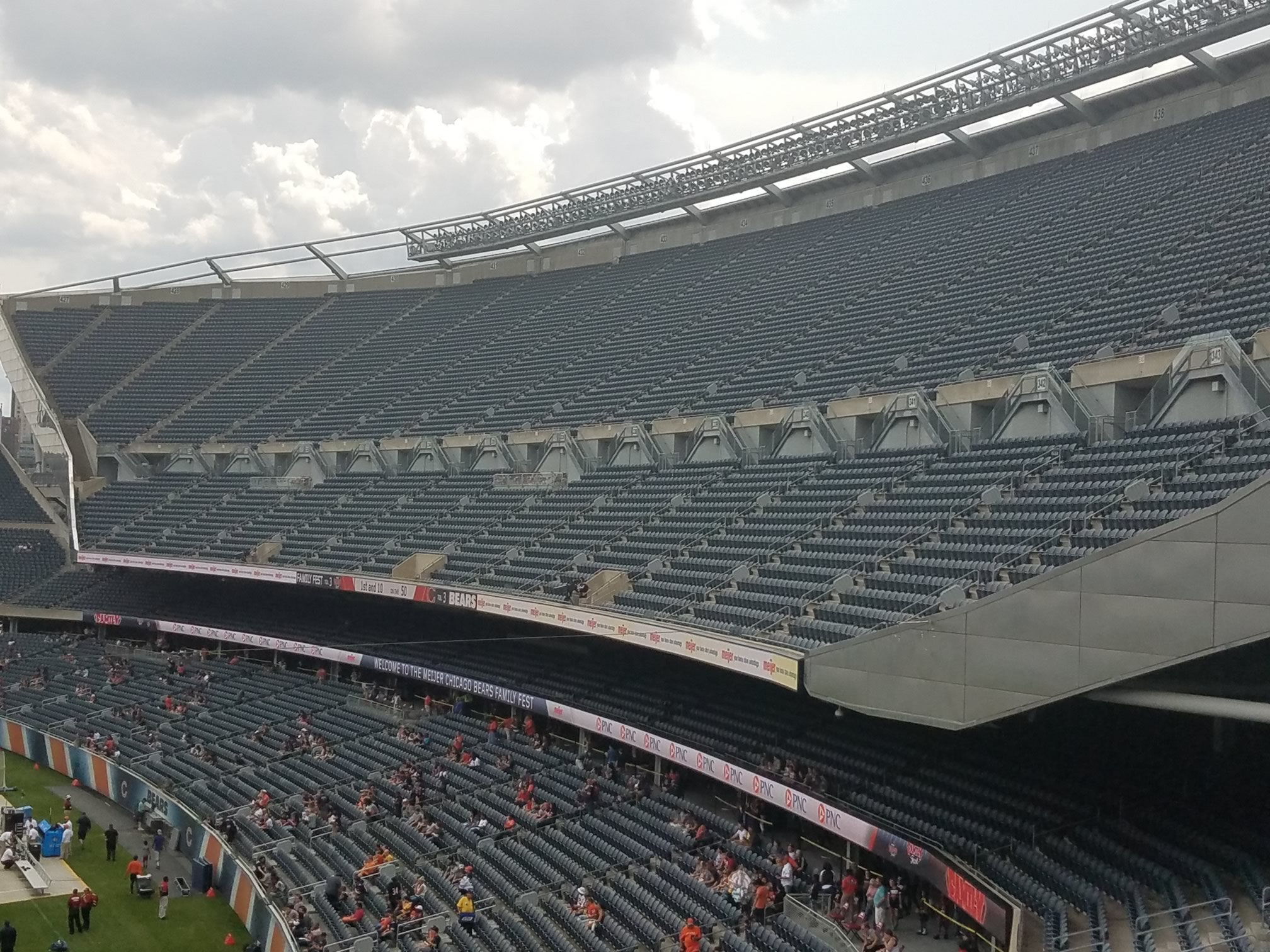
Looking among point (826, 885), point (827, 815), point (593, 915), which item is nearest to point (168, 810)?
point (593, 915)

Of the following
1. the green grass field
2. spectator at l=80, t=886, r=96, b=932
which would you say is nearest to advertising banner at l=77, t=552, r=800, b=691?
the green grass field

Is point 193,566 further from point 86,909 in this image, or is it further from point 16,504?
point 86,909

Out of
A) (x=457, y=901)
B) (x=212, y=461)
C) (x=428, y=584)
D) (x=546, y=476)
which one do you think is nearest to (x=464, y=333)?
(x=212, y=461)

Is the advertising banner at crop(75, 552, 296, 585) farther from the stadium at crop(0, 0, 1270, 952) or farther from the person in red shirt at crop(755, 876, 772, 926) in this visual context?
the person in red shirt at crop(755, 876, 772, 926)

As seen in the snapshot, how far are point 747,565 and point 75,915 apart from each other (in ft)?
37.7

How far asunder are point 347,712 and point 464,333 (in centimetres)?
1907

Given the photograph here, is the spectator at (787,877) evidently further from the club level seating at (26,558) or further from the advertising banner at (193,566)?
the club level seating at (26,558)

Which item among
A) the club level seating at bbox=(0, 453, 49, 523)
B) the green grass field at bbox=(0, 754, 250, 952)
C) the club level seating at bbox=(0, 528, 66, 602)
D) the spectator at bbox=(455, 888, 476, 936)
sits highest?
the club level seating at bbox=(0, 453, 49, 523)

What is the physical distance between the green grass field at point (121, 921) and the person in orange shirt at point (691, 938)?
760 centimetres

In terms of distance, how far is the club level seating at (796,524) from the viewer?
13.9 metres

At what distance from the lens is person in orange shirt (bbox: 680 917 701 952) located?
1266 centimetres

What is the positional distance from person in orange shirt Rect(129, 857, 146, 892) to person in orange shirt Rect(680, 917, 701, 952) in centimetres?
1047

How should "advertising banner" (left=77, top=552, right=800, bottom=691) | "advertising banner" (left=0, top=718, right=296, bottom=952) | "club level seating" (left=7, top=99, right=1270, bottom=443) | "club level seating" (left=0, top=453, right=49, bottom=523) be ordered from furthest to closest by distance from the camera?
"club level seating" (left=0, top=453, right=49, bottom=523)
"club level seating" (left=7, top=99, right=1270, bottom=443)
"advertising banner" (left=0, top=718, right=296, bottom=952)
"advertising banner" (left=77, top=552, right=800, bottom=691)

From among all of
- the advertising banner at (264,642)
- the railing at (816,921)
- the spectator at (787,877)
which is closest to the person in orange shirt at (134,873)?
the advertising banner at (264,642)
